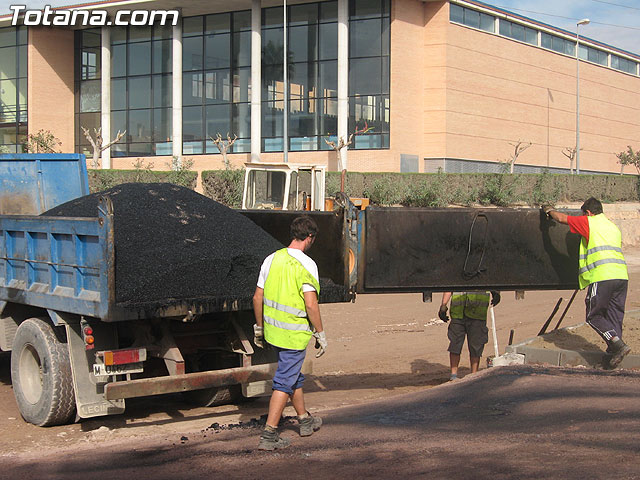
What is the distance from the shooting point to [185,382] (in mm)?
6715

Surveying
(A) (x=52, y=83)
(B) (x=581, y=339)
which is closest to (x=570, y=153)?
(A) (x=52, y=83)

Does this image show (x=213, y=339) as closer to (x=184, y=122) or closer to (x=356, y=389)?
(x=356, y=389)

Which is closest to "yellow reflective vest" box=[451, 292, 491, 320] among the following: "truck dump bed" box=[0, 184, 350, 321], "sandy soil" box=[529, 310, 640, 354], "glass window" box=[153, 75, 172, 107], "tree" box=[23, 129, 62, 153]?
"sandy soil" box=[529, 310, 640, 354]

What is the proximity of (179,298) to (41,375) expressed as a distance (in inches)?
65.0

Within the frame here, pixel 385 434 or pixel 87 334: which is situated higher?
pixel 87 334

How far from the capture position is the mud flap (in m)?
6.71

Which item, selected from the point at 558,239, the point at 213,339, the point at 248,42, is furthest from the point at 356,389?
the point at 248,42

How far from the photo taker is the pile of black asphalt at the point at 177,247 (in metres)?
6.51

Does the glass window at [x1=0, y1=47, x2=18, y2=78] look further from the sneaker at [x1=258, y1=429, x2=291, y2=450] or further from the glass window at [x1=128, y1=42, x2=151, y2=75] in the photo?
the sneaker at [x1=258, y1=429, x2=291, y2=450]

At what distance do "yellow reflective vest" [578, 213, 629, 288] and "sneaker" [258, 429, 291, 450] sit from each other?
148 inches

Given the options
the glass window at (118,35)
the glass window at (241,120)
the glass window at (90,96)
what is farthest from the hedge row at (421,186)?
the glass window at (90,96)

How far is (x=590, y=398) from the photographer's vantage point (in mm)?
6805

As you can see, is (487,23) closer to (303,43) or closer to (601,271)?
(303,43)

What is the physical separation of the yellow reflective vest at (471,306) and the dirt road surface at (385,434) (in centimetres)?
66
